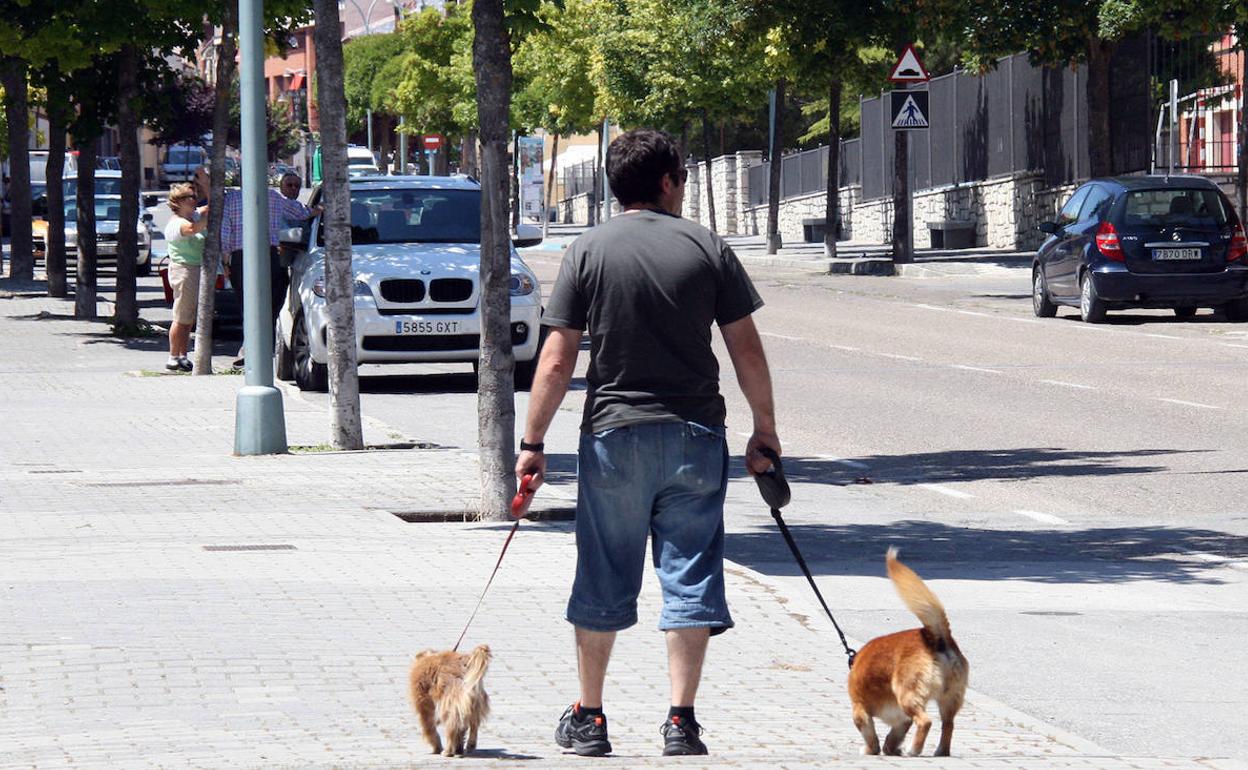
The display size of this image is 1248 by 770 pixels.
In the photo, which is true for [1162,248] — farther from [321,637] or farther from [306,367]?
[321,637]

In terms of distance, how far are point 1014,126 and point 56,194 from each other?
69.4 ft

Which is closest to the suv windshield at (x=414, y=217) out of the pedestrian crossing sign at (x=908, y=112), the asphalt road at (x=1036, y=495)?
the asphalt road at (x=1036, y=495)

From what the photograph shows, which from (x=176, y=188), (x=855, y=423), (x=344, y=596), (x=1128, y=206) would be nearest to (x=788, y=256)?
(x=1128, y=206)

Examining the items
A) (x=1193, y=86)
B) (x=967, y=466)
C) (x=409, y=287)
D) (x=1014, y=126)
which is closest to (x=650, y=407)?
(x=967, y=466)

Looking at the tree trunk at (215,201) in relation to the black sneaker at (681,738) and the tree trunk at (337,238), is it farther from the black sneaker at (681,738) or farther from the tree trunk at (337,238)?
the black sneaker at (681,738)

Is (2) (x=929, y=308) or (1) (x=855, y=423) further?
(2) (x=929, y=308)

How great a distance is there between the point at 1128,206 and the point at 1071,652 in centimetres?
1826

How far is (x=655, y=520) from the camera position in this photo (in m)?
5.90

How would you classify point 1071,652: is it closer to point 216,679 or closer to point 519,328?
point 216,679

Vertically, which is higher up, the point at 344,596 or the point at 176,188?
the point at 176,188

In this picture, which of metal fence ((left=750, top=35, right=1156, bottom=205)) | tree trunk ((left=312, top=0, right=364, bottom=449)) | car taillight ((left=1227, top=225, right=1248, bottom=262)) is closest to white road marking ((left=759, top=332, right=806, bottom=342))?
car taillight ((left=1227, top=225, right=1248, bottom=262))

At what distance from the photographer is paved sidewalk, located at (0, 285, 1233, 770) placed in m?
5.84

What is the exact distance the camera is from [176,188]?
20.2 m

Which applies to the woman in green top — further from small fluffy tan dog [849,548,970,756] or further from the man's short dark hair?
small fluffy tan dog [849,548,970,756]
